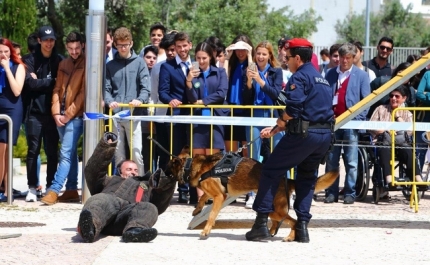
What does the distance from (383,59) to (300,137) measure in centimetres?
507

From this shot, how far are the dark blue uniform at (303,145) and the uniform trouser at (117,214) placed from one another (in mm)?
1032

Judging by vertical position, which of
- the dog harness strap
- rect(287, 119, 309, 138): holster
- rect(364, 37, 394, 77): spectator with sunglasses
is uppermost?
rect(364, 37, 394, 77): spectator with sunglasses

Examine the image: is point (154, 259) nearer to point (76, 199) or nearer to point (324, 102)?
point (324, 102)

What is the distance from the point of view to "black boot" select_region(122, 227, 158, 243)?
844 centimetres

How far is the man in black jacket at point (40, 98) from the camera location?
1170cm

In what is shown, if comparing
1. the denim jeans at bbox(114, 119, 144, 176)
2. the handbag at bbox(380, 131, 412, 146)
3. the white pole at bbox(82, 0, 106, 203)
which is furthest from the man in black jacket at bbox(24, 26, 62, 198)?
the handbag at bbox(380, 131, 412, 146)

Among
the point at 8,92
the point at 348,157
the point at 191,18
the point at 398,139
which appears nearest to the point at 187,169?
the point at 348,157

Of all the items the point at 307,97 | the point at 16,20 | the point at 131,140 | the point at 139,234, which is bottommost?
the point at 139,234

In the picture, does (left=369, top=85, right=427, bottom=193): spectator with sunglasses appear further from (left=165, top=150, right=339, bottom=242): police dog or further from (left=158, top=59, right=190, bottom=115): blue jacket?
(left=165, top=150, right=339, bottom=242): police dog

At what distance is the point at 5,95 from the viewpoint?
11.6 metres

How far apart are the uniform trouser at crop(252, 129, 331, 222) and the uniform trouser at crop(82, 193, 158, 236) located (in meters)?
1.03

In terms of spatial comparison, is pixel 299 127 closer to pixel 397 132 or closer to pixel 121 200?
pixel 121 200

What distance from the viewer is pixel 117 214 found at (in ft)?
29.0

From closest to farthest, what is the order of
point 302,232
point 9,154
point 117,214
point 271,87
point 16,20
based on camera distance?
1. point 302,232
2. point 117,214
3. point 271,87
4. point 9,154
5. point 16,20
